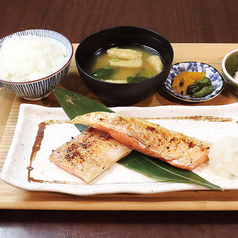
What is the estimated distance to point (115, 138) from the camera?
196 cm

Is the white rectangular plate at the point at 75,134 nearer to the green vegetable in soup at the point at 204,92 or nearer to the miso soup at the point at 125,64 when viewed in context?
the green vegetable in soup at the point at 204,92

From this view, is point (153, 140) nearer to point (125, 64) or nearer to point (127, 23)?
point (125, 64)

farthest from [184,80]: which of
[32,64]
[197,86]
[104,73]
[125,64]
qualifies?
[32,64]

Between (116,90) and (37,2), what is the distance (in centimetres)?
339

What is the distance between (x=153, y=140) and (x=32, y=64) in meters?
1.29

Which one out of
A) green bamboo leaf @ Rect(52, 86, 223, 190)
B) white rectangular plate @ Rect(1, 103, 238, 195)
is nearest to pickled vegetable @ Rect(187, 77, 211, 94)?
white rectangular plate @ Rect(1, 103, 238, 195)

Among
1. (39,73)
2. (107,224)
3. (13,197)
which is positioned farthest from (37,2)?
(107,224)

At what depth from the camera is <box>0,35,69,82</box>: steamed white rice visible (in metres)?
2.40

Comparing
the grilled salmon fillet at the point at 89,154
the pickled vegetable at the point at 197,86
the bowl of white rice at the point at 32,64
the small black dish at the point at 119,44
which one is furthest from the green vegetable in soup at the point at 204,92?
the bowl of white rice at the point at 32,64

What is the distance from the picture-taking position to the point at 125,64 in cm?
257

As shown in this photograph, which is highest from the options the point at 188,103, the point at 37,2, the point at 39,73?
the point at 39,73

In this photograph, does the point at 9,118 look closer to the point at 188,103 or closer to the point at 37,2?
the point at 188,103

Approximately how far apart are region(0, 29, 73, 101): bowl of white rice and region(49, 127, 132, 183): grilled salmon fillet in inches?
26.0

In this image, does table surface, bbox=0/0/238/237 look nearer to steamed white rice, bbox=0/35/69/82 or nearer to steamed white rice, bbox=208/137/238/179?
steamed white rice, bbox=208/137/238/179
